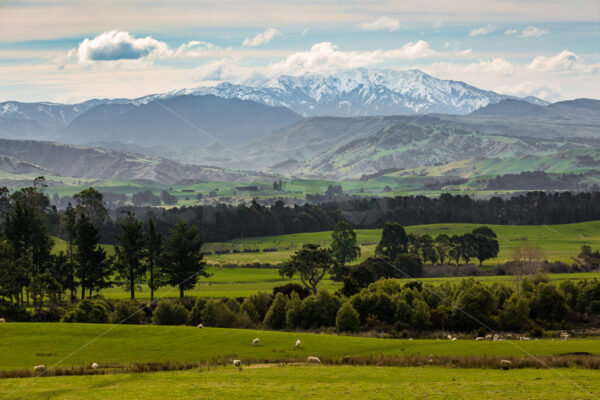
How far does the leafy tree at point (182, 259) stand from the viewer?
84.2 meters

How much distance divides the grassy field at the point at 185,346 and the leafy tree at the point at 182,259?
112ft

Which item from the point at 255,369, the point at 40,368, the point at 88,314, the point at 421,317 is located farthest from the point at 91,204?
the point at 255,369

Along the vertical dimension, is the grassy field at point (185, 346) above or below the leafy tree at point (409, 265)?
above

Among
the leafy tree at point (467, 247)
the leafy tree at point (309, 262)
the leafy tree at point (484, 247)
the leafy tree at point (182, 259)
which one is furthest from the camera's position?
the leafy tree at point (467, 247)

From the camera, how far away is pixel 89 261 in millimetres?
82812

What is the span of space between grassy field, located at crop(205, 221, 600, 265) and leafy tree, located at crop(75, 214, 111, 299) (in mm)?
53433

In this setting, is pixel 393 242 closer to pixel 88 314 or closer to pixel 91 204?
pixel 91 204

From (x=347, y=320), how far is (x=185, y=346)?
1904 centimetres

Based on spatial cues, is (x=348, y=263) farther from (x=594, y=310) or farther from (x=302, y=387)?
(x=302, y=387)

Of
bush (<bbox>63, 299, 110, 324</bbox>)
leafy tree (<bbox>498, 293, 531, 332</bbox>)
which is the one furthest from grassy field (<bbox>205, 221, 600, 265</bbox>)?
bush (<bbox>63, 299, 110, 324</bbox>)

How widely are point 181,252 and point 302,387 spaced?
187ft

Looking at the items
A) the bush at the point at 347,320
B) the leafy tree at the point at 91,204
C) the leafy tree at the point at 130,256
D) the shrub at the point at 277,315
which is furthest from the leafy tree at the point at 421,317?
the leafy tree at the point at 91,204

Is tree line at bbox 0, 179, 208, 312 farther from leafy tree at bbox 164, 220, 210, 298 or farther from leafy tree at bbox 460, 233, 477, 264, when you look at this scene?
leafy tree at bbox 460, 233, 477, 264

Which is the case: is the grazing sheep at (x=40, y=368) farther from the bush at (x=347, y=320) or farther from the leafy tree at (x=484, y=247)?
the leafy tree at (x=484, y=247)
